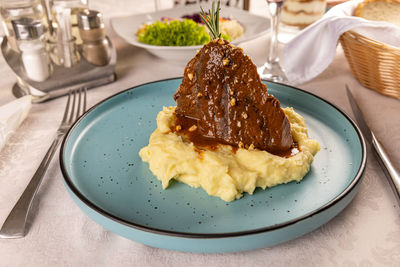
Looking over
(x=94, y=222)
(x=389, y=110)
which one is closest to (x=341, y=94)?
(x=389, y=110)

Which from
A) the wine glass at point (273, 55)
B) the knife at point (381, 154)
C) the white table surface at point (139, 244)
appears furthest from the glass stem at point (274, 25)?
the white table surface at point (139, 244)

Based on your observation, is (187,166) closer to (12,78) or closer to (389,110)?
(389,110)

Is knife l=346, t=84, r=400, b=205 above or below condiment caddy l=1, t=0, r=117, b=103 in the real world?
below

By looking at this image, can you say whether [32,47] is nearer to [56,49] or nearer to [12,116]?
[56,49]

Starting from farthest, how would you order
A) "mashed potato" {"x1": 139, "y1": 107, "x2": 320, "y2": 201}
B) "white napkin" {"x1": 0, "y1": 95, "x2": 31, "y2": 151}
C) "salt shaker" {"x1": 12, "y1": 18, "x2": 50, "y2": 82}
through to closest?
"salt shaker" {"x1": 12, "y1": 18, "x2": 50, "y2": 82} → "white napkin" {"x1": 0, "y1": 95, "x2": 31, "y2": 151} → "mashed potato" {"x1": 139, "y1": 107, "x2": 320, "y2": 201}

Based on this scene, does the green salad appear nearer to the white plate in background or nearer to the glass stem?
the white plate in background

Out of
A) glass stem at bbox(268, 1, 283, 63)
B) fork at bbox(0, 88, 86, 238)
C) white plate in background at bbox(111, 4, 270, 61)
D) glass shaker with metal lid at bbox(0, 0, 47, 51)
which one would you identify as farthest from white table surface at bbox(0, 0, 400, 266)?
white plate in background at bbox(111, 4, 270, 61)

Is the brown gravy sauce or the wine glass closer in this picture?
the brown gravy sauce

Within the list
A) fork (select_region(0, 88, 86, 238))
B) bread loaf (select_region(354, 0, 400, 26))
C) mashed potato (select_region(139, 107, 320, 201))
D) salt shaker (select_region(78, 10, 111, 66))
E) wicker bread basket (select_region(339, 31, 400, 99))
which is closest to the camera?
fork (select_region(0, 88, 86, 238))
